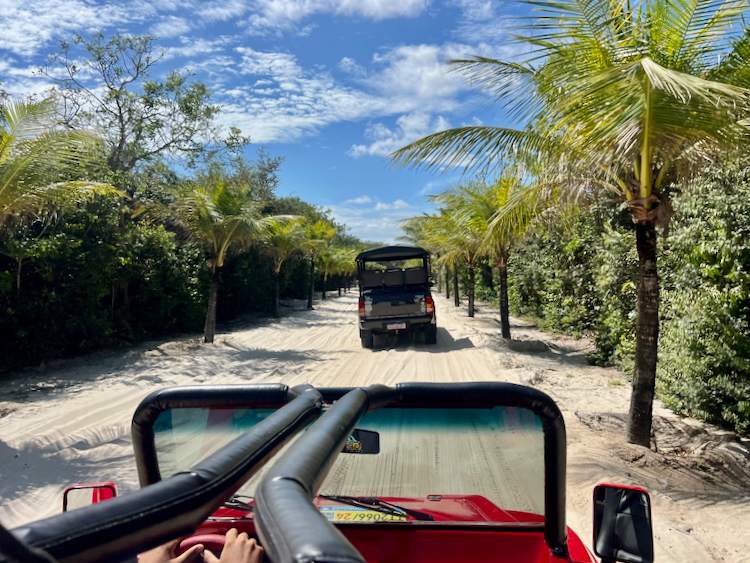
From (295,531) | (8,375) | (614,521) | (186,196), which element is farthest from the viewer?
(186,196)

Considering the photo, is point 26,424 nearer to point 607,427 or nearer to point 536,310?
point 607,427

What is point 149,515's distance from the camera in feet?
2.33

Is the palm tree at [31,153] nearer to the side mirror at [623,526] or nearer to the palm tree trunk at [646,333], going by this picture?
the palm tree trunk at [646,333]

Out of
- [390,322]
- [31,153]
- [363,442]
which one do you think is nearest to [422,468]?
[363,442]

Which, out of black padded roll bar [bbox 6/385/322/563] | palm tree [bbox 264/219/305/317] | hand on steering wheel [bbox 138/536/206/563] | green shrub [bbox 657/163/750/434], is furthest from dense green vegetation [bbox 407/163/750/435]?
palm tree [bbox 264/219/305/317]

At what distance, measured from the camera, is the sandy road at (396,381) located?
14.9 ft

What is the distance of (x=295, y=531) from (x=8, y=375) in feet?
40.2

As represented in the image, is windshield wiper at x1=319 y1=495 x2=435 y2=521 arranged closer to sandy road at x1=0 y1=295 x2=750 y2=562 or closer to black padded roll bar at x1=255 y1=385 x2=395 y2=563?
black padded roll bar at x1=255 y1=385 x2=395 y2=563

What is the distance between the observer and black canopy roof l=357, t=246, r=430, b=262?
15430mm

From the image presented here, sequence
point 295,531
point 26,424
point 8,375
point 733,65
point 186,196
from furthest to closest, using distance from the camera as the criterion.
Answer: point 186,196, point 8,375, point 26,424, point 733,65, point 295,531

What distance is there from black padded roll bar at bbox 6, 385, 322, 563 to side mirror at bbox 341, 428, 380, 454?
106 centimetres

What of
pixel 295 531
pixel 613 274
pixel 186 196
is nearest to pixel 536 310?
pixel 613 274

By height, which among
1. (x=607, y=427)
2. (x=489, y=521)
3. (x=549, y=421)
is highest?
(x=549, y=421)

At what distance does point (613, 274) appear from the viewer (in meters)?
10.6
